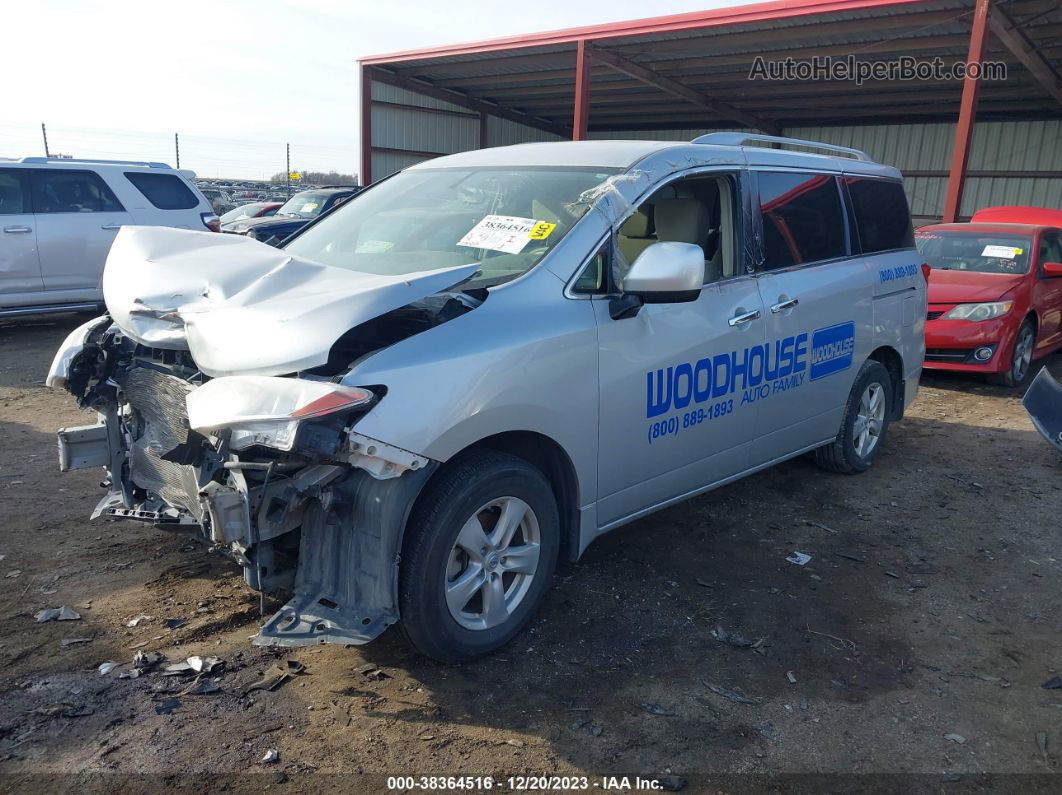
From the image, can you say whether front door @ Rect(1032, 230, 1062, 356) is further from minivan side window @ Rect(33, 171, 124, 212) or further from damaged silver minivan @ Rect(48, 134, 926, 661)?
minivan side window @ Rect(33, 171, 124, 212)

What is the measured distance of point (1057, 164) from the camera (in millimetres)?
20406

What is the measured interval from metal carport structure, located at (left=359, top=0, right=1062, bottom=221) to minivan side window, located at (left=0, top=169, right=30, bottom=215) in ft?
30.9

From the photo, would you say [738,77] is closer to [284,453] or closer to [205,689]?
[284,453]

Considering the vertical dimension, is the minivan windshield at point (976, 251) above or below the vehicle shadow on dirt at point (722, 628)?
above

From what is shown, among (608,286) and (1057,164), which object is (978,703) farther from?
(1057,164)

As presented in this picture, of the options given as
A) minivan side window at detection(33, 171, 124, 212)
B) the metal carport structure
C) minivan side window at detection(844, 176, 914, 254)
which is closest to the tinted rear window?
minivan side window at detection(33, 171, 124, 212)

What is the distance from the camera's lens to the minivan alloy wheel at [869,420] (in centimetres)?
549

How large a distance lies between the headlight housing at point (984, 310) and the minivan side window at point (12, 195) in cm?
989

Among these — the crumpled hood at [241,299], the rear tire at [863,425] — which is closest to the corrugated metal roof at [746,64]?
the rear tire at [863,425]

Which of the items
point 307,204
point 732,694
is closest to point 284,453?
point 732,694

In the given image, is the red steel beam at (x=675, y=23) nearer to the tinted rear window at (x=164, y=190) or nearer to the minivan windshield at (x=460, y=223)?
the tinted rear window at (x=164, y=190)

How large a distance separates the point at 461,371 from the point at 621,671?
132cm

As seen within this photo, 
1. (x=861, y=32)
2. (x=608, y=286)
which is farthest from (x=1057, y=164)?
(x=608, y=286)

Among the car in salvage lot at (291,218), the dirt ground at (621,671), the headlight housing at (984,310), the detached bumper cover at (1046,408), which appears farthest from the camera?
the car in salvage lot at (291,218)
